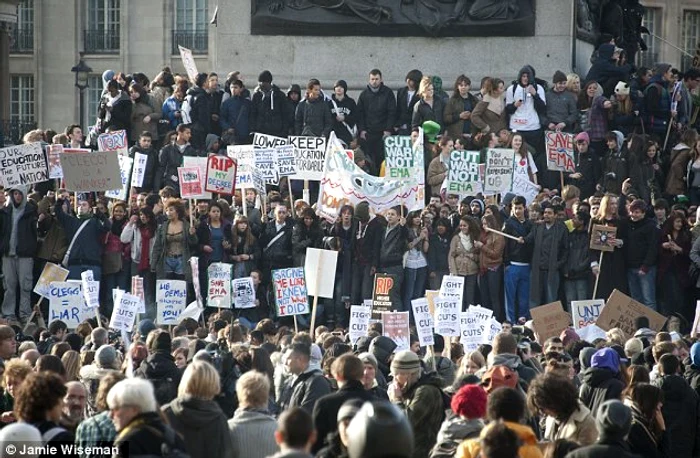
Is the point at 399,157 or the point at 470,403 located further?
the point at 399,157

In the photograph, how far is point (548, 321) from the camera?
69.9ft

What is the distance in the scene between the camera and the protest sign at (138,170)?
88.5 feet

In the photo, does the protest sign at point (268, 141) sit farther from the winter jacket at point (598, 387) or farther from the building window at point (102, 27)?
the building window at point (102, 27)

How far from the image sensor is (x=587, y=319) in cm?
2252

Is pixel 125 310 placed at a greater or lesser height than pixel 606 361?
lesser

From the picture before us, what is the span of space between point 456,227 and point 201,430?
1418cm

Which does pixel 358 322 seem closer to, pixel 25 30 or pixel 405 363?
pixel 405 363

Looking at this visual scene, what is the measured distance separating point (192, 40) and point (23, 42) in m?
6.07

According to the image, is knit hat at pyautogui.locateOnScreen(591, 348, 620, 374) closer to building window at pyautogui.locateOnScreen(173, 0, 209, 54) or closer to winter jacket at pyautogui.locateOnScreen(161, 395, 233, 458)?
winter jacket at pyautogui.locateOnScreen(161, 395, 233, 458)

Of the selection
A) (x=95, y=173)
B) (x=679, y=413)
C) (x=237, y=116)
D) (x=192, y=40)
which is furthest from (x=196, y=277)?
(x=192, y=40)

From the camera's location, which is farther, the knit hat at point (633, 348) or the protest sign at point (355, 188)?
the protest sign at point (355, 188)

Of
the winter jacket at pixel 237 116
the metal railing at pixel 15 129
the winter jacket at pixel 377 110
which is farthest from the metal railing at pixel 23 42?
the winter jacket at pixel 377 110


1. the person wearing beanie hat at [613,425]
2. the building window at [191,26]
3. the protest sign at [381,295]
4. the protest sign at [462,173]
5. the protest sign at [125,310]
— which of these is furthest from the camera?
the building window at [191,26]

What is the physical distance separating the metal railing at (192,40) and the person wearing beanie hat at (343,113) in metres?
37.9
